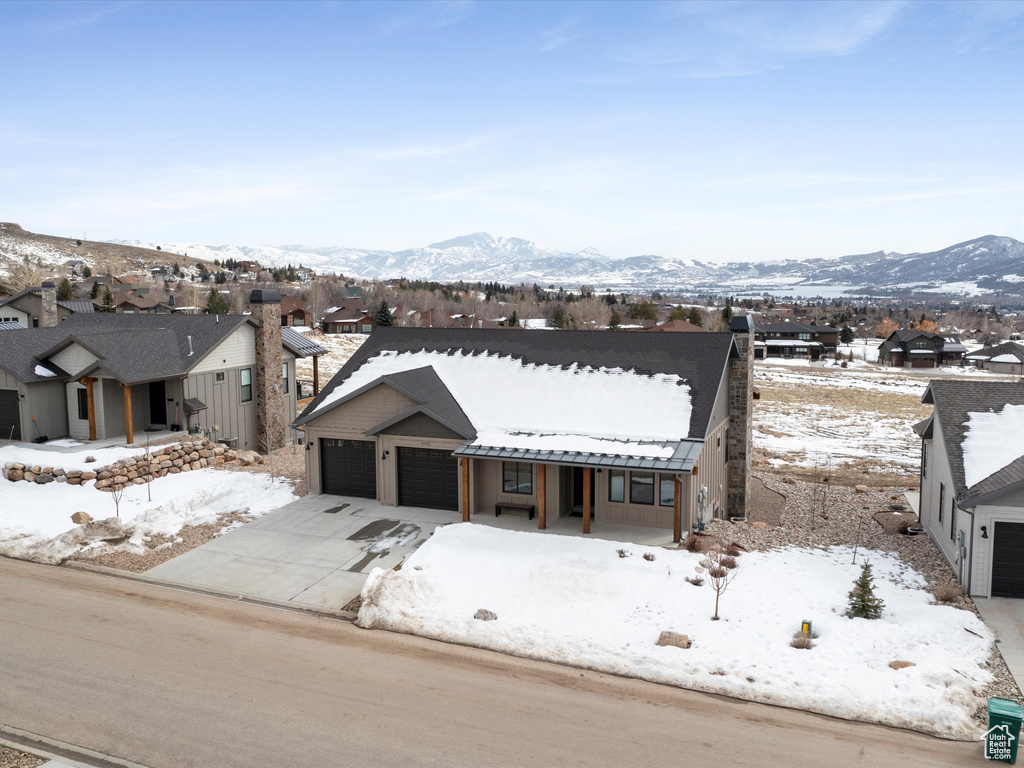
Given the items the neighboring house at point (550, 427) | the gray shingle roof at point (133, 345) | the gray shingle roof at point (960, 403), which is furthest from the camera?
the gray shingle roof at point (133, 345)

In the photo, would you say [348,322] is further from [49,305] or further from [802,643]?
[802,643]

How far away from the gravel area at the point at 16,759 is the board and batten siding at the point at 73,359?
1896cm

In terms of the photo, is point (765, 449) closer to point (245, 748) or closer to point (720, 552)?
point (720, 552)

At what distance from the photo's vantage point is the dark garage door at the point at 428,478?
21.8m

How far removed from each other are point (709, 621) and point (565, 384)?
10.2 m

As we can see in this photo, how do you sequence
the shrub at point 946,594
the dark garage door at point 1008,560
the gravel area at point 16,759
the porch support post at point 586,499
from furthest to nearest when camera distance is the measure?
the porch support post at point 586,499
the dark garage door at point 1008,560
the shrub at point 946,594
the gravel area at point 16,759

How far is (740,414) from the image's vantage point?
955 inches

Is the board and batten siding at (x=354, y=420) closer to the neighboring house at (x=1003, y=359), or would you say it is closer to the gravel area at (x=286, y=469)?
the gravel area at (x=286, y=469)

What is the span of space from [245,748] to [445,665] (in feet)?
12.0

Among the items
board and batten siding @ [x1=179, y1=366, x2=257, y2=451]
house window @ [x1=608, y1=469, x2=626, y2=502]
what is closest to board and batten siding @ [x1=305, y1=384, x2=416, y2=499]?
house window @ [x1=608, y1=469, x2=626, y2=502]

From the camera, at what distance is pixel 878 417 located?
2028 inches

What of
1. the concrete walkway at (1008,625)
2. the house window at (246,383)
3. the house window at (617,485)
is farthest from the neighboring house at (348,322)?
the concrete walkway at (1008,625)

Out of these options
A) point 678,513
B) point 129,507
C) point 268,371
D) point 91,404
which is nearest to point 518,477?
point 678,513

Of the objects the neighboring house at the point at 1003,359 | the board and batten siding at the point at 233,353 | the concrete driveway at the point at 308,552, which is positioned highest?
the board and batten siding at the point at 233,353
